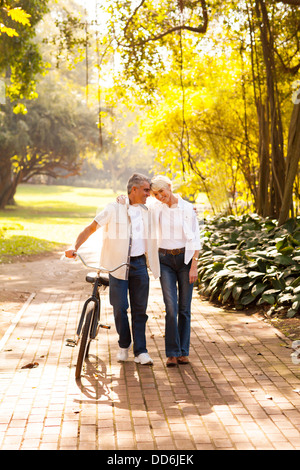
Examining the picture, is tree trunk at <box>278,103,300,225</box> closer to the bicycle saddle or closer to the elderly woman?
the elderly woman

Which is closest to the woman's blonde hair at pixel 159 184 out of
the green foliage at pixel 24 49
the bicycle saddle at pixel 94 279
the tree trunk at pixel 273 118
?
the bicycle saddle at pixel 94 279

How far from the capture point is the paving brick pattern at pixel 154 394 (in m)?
4.75

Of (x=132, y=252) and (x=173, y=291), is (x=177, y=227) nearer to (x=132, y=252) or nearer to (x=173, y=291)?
(x=132, y=252)

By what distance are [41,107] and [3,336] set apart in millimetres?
33293

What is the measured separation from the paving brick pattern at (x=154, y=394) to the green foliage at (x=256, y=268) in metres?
0.82

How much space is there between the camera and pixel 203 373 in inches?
256

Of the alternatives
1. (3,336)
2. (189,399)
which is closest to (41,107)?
(3,336)

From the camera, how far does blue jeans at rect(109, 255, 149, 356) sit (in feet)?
22.2

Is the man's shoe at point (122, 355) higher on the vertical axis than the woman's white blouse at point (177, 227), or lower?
lower

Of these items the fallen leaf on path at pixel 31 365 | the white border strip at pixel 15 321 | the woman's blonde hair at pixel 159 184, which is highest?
the woman's blonde hair at pixel 159 184

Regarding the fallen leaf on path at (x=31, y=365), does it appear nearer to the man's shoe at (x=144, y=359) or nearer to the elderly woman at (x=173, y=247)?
the man's shoe at (x=144, y=359)

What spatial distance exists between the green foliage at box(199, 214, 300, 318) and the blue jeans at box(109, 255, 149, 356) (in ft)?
8.42

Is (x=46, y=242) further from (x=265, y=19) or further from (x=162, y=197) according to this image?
(x=162, y=197)

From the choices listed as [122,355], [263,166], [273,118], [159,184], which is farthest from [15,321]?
[263,166]
